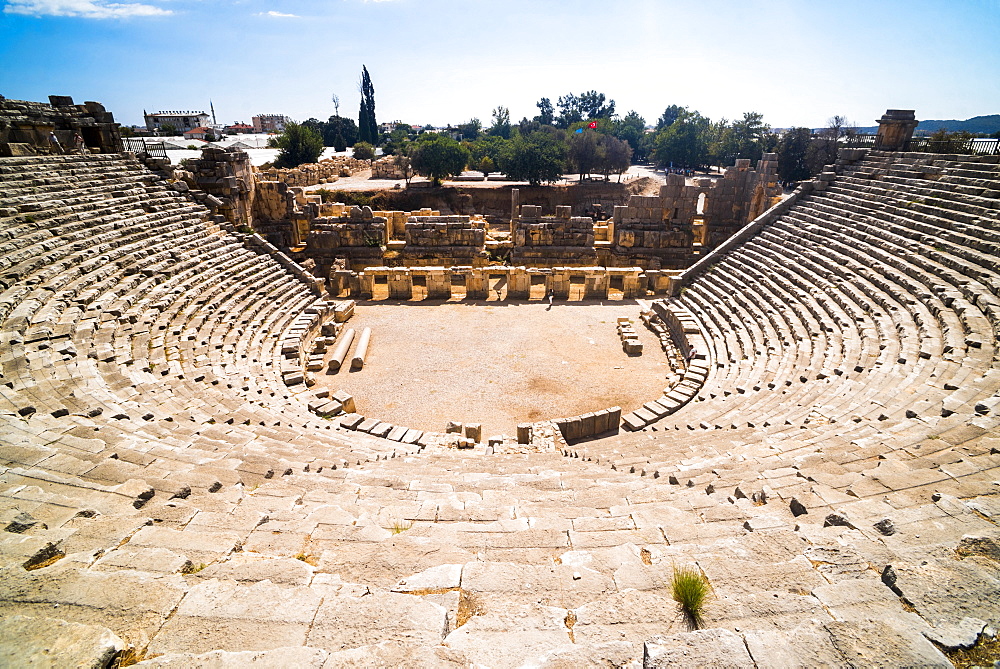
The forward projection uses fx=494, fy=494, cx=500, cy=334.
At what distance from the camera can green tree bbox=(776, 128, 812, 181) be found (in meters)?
45.6

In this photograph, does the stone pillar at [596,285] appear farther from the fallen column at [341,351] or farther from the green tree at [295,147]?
the green tree at [295,147]

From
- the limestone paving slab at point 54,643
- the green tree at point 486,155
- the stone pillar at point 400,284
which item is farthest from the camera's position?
the green tree at point 486,155

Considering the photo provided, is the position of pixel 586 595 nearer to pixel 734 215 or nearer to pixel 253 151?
pixel 734 215

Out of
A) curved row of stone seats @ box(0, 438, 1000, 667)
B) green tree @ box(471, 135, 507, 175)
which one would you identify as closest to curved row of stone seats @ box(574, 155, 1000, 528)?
curved row of stone seats @ box(0, 438, 1000, 667)

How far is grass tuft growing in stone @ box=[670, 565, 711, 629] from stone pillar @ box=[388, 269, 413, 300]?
58.8 feet

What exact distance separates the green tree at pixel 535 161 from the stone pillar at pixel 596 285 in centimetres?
2575

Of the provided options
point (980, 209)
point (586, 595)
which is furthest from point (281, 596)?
point (980, 209)

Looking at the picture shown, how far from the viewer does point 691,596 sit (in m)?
3.27

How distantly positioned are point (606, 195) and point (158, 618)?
148ft

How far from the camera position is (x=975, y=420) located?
6590mm

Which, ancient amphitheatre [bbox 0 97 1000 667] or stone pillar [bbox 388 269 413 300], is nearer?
ancient amphitheatre [bbox 0 97 1000 667]

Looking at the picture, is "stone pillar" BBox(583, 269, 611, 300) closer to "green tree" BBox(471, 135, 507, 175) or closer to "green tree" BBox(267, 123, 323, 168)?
"green tree" BBox(471, 135, 507, 175)

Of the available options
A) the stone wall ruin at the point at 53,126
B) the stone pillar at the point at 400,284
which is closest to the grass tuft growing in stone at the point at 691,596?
the stone pillar at the point at 400,284

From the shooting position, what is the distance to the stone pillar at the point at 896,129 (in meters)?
18.7
